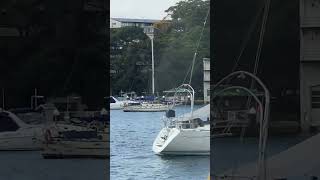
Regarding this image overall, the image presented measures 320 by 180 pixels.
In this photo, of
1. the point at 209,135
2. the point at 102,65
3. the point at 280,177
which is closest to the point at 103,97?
the point at 102,65

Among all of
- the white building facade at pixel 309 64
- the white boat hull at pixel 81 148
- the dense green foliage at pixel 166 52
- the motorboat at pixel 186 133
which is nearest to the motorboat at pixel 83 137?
the white boat hull at pixel 81 148

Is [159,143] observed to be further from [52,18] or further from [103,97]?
[52,18]

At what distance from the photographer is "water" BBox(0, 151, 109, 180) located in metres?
3.86

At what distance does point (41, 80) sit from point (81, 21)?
2.12 ft

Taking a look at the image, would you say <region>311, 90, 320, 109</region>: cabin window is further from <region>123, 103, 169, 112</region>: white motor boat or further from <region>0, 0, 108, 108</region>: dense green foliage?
<region>0, 0, 108, 108</region>: dense green foliage

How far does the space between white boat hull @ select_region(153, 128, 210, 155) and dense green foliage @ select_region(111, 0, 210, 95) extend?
1.48ft

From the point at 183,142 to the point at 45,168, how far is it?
1411 mm

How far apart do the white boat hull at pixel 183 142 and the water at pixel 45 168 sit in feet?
2.52

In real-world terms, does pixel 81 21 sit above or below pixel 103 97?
above

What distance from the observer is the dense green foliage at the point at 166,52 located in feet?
14.1

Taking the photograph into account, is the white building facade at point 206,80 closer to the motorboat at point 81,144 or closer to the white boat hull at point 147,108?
the white boat hull at point 147,108

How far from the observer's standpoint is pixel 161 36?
4371mm

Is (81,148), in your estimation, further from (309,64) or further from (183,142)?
(309,64)

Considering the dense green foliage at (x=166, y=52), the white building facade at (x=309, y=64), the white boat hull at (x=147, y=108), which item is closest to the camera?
the white building facade at (x=309, y=64)
